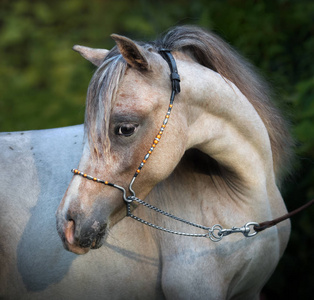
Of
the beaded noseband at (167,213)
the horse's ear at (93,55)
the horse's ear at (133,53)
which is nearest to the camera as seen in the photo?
the horse's ear at (133,53)

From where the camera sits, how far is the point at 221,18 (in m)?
5.09

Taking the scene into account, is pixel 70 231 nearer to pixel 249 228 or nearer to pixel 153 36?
pixel 249 228

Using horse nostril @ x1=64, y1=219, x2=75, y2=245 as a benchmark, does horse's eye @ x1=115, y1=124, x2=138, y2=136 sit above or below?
above

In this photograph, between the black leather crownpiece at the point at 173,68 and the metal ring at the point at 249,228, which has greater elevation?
the black leather crownpiece at the point at 173,68

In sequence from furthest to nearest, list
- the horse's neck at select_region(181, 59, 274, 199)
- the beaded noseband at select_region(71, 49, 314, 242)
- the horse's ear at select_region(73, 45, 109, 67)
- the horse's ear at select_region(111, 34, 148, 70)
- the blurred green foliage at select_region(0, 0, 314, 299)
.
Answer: the blurred green foliage at select_region(0, 0, 314, 299)
the horse's ear at select_region(73, 45, 109, 67)
the horse's neck at select_region(181, 59, 274, 199)
the beaded noseband at select_region(71, 49, 314, 242)
the horse's ear at select_region(111, 34, 148, 70)

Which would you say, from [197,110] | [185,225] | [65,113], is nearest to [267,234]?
[185,225]

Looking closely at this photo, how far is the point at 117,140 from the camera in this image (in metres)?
2.13

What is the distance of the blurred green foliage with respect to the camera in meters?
4.55

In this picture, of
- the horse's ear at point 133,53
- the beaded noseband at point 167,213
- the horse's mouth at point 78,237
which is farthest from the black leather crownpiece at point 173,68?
the horse's mouth at point 78,237

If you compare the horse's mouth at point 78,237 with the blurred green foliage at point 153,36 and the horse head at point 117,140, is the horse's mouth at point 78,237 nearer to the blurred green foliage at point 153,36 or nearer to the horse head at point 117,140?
the horse head at point 117,140

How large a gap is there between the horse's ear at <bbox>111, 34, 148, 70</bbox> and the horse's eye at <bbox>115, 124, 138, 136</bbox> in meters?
0.30

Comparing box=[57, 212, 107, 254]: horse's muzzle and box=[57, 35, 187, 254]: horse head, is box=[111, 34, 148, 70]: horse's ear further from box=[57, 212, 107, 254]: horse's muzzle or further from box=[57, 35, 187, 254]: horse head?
box=[57, 212, 107, 254]: horse's muzzle

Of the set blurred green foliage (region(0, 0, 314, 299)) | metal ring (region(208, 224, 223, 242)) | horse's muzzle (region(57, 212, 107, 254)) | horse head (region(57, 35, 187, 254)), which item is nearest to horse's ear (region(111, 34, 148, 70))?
horse head (region(57, 35, 187, 254))

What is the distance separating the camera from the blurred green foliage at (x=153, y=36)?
4.55 m
